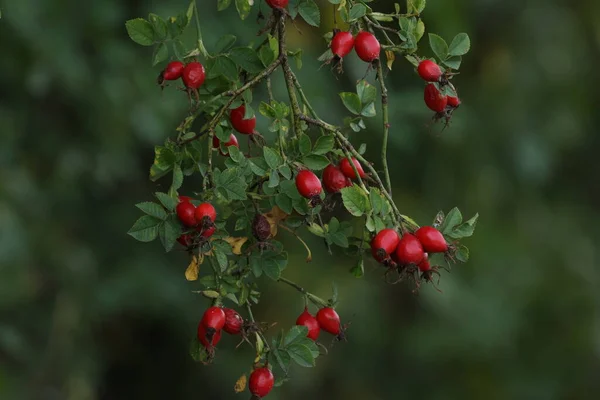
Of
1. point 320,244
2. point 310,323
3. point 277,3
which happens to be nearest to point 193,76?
point 277,3

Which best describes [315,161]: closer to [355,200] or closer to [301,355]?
[355,200]

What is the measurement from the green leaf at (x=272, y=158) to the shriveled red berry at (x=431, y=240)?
187 mm

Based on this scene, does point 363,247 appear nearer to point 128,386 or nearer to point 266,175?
point 266,175

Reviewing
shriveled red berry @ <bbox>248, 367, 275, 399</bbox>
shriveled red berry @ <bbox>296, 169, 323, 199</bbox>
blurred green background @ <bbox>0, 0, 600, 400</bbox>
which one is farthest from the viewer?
blurred green background @ <bbox>0, 0, 600, 400</bbox>

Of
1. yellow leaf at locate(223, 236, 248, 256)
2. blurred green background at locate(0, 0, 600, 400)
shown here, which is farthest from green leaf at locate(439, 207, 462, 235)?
blurred green background at locate(0, 0, 600, 400)

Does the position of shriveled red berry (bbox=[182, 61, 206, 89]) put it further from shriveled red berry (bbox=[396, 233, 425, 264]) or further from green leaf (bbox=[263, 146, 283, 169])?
shriveled red berry (bbox=[396, 233, 425, 264])

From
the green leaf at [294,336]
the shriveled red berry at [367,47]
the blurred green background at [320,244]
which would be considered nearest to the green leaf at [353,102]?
the shriveled red berry at [367,47]

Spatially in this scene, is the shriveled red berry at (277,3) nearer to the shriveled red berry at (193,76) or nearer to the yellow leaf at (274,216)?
the shriveled red berry at (193,76)

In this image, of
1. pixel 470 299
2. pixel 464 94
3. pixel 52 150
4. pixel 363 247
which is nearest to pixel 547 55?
pixel 464 94

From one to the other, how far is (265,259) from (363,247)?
13 cm

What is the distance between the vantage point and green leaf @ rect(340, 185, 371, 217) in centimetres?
113

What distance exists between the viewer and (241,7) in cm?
121

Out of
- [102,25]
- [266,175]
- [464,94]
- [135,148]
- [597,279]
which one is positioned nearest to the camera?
[266,175]

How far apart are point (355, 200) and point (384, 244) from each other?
0.20 ft
